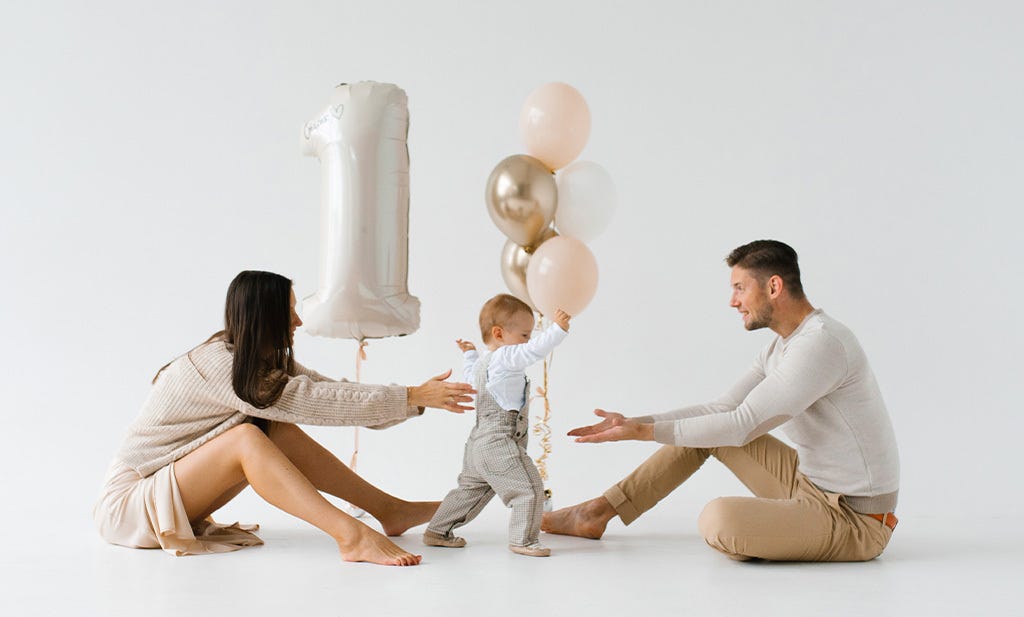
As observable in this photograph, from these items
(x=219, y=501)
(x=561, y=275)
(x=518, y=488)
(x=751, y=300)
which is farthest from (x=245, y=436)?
(x=751, y=300)

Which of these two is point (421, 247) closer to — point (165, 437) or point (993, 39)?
point (165, 437)

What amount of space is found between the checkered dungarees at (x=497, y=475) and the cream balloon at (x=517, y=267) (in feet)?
1.71

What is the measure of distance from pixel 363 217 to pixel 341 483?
2.92ft

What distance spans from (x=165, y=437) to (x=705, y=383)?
97.8 inches

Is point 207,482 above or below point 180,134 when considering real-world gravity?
below

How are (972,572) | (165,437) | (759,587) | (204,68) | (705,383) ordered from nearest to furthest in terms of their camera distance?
(759,587) → (972,572) → (165,437) → (705,383) → (204,68)

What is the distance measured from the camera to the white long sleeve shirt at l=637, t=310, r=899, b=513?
2.90 metres

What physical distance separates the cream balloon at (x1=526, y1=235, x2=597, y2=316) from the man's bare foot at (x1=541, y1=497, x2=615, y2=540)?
667mm

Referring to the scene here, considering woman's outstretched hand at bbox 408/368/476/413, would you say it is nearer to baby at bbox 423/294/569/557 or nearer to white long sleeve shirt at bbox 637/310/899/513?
baby at bbox 423/294/569/557

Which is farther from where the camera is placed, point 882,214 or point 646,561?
point 882,214

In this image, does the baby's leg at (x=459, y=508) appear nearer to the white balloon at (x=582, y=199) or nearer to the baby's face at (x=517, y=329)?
the baby's face at (x=517, y=329)

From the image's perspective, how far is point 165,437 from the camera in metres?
3.13

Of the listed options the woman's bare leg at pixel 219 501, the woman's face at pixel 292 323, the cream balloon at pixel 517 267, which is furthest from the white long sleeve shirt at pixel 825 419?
the woman's bare leg at pixel 219 501

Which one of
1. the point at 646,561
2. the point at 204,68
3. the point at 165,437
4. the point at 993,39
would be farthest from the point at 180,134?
the point at 993,39
